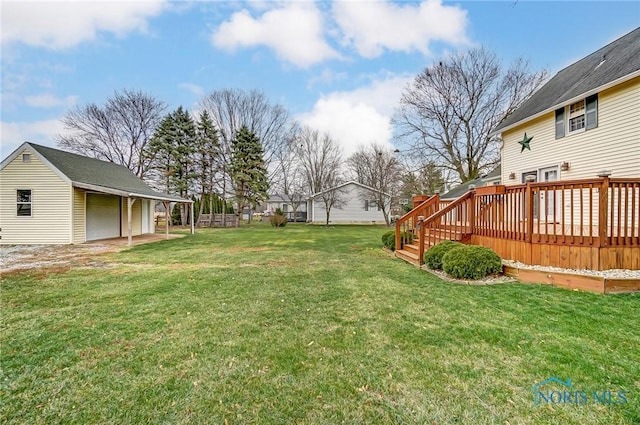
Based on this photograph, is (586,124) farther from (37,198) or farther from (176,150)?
(176,150)

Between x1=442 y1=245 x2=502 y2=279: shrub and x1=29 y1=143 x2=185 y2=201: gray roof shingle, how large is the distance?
13.1 metres

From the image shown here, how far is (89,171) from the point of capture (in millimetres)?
14125

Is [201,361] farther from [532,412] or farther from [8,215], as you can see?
[8,215]

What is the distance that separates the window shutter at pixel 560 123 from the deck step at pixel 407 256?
6020mm

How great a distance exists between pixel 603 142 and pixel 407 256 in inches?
235

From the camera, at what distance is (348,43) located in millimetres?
13398

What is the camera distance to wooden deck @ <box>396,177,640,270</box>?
15.9 feet

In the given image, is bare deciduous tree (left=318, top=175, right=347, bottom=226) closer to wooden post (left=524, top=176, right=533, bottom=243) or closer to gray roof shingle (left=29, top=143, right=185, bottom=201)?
gray roof shingle (left=29, top=143, right=185, bottom=201)

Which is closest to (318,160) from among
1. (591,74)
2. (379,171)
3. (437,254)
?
(379,171)

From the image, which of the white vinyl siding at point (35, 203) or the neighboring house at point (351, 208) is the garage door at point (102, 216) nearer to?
the white vinyl siding at point (35, 203)

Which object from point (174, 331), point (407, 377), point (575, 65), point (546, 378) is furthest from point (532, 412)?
point (575, 65)

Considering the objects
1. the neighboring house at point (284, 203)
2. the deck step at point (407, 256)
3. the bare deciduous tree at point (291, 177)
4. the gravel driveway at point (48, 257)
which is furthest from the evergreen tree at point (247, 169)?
the deck step at point (407, 256)

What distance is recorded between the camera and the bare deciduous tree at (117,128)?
79.7 ft

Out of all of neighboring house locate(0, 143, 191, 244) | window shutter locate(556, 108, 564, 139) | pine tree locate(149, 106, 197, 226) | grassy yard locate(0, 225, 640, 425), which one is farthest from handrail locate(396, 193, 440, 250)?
pine tree locate(149, 106, 197, 226)
